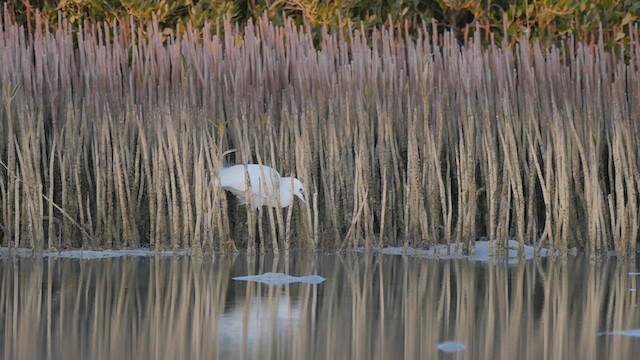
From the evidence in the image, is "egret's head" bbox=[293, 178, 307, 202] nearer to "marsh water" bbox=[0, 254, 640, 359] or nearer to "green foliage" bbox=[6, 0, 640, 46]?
"marsh water" bbox=[0, 254, 640, 359]

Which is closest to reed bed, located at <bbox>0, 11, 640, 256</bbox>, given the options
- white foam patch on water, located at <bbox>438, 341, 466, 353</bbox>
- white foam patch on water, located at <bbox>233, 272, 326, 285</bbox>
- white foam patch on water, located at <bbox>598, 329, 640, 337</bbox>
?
white foam patch on water, located at <bbox>233, 272, 326, 285</bbox>

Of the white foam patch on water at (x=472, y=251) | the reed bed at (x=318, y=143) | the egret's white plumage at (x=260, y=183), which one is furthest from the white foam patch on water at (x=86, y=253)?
the white foam patch on water at (x=472, y=251)

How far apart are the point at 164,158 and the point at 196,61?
2.60 feet

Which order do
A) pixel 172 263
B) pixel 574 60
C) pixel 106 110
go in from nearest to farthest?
1. pixel 172 263
2. pixel 106 110
3. pixel 574 60

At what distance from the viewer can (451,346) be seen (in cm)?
646

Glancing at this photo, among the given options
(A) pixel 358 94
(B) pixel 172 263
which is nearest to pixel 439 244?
(A) pixel 358 94

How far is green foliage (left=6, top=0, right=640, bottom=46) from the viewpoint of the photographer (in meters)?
11.5

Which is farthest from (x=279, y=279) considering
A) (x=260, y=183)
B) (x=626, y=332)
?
(x=626, y=332)

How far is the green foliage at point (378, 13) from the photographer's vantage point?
11.5m

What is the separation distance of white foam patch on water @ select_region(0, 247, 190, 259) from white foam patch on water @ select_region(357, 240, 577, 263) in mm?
1314

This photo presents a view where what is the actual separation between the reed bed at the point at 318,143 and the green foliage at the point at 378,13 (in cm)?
119

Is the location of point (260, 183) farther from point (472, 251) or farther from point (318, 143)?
point (472, 251)

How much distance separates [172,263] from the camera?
912 cm

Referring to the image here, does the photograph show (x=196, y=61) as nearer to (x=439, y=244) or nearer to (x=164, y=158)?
(x=164, y=158)
